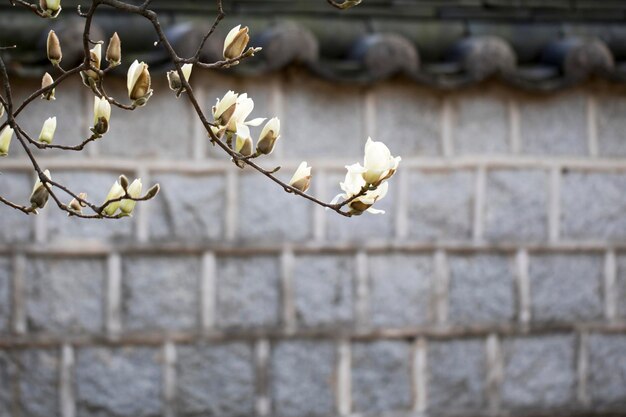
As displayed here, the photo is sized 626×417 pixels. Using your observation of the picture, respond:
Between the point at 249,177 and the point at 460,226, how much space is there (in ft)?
2.27

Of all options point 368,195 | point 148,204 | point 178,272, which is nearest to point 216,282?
point 178,272

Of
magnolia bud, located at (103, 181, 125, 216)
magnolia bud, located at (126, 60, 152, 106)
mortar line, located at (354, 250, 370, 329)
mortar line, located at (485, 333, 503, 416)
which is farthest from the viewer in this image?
mortar line, located at (485, 333, 503, 416)

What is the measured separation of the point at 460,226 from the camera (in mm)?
3258

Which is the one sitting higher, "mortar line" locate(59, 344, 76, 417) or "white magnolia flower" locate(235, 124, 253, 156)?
"white magnolia flower" locate(235, 124, 253, 156)

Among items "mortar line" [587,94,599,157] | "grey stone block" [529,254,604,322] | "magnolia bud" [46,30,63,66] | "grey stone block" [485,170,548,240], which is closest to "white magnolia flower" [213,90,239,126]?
"magnolia bud" [46,30,63,66]

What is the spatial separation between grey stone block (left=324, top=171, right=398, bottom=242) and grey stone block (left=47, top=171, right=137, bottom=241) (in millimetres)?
606

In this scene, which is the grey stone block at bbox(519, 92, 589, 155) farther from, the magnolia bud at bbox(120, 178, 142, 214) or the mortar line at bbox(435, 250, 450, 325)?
the magnolia bud at bbox(120, 178, 142, 214)

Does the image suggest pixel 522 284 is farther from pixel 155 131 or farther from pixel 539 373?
pixel 155 131

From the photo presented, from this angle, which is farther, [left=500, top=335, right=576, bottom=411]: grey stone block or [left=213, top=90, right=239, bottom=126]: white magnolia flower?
[left=500, top=335, right=576, bottom=411]: grey stone block

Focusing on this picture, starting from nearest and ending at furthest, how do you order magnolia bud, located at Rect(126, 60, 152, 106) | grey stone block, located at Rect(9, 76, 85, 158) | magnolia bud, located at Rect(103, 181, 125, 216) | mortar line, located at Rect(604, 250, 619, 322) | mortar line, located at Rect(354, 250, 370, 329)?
magnolia bud, located at Rect(126, 60, 152, 106)
magnolia bud, located at Rect(103, 181, 125, 216)
grey stone block, located at Rect(9, 76, 85, 158)
mortar line, located at Rect(354, 250, 370, 329)
mortar line, located at Rect(604, 250, 619, 322)

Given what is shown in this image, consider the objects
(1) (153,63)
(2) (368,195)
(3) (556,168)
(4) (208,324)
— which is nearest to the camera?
(2) (368,195)

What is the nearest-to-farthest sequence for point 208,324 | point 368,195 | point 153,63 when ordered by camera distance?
point 368,195 → point 153,63 → point 208,324

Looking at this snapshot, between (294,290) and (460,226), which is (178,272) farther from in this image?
(460,226)

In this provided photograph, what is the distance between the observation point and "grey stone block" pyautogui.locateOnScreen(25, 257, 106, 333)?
3012 mm
